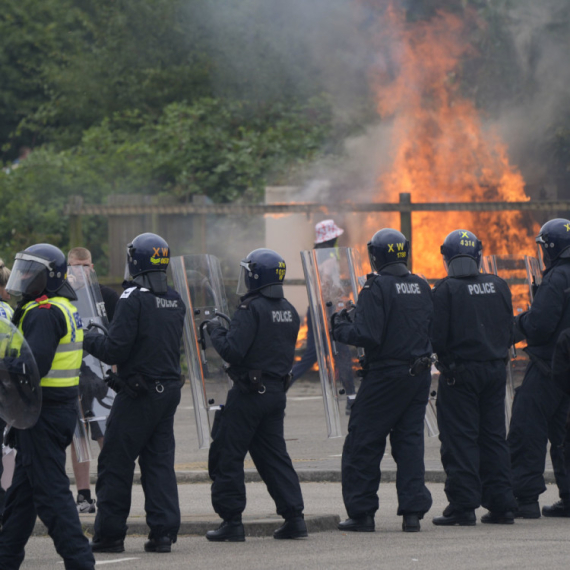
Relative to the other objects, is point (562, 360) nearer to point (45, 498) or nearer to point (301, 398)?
point (45, 498)

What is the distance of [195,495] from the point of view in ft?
28.9

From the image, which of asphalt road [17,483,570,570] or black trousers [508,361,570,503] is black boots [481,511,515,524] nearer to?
asphalt road [17,483,570,570]

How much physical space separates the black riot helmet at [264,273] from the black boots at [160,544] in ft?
4.99

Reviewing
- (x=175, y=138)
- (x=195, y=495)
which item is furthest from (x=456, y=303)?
(x=175, y=138)

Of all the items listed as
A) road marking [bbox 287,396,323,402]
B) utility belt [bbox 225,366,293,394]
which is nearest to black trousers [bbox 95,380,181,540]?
utility belt [bbox 225,366,293,394]

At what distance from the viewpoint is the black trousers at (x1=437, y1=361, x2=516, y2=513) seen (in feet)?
24.9

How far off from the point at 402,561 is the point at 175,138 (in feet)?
53.0

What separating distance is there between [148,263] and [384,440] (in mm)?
1777

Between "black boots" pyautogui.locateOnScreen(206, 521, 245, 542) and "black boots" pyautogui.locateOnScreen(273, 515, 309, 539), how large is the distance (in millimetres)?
221

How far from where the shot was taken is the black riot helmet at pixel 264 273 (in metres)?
7.25

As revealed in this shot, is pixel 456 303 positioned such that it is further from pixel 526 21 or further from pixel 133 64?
pixel 133 64

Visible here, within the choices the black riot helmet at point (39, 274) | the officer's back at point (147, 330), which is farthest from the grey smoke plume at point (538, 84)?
the black riot helmet at point (39, 274)

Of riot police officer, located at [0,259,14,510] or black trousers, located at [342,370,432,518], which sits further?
black trousers, located at [342,370,432,518]

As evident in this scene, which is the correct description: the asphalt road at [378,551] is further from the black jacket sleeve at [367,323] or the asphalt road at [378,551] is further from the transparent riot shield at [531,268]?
the transparent riot shield at [531,268]
